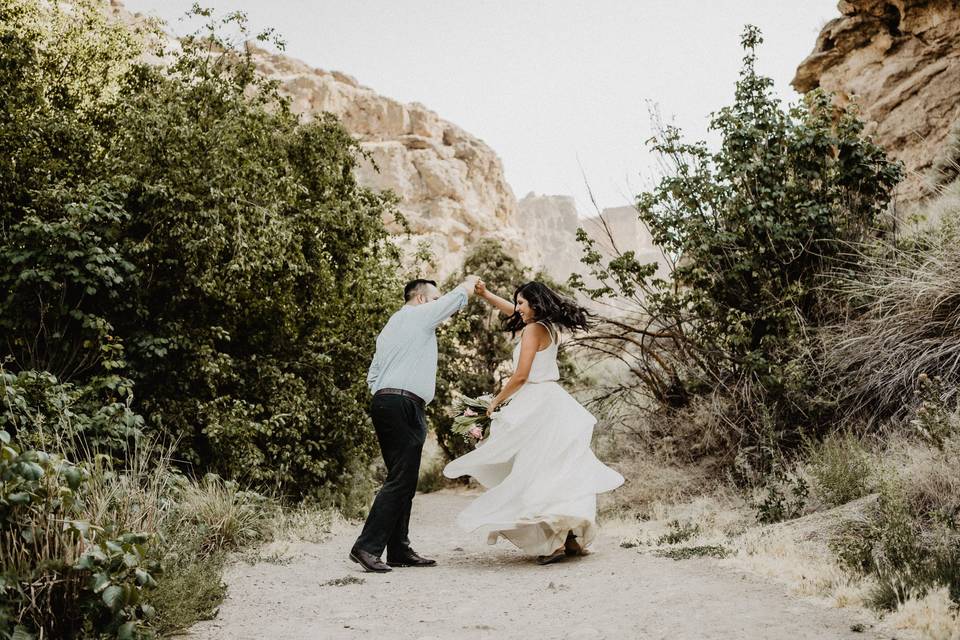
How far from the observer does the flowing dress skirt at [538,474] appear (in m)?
5.79

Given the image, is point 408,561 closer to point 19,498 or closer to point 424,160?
point 19,498

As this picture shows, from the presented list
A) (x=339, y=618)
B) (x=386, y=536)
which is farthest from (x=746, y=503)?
(x=339, y=618)

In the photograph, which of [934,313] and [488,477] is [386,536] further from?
[934,313]

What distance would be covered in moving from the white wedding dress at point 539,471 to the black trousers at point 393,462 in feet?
1.09

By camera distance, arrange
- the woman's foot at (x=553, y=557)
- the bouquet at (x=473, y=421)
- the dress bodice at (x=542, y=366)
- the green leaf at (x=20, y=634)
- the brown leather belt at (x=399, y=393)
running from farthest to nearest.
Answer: the bouquet at (x=473, y=421) < the dress bodice at (x=542, y=366) < the woman's foot at (x=553, y=557) < the brown leather belt at (x=399, y=393) < the green leaf at (x=20, y=634)

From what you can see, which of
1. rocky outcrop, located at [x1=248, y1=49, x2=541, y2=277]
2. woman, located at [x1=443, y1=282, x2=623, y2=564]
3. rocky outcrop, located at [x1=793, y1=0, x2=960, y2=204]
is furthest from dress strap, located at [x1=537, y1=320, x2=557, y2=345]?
rocky outcrop, located at [x1=248, y1=49, x2=541, y2=277]

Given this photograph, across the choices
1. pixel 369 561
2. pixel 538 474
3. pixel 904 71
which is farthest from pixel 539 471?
pixel 904 71

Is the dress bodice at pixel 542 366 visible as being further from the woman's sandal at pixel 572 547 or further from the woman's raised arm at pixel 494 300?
the woman's sandal at pixel 572 547

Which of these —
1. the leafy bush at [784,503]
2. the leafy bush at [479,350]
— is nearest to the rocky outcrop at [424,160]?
the leafy bush at [479,350]

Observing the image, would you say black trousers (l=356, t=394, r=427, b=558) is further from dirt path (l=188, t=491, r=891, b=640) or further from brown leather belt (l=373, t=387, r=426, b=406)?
dirt path (l=188, t=491, r=891, b=640)

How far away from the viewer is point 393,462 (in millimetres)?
5730

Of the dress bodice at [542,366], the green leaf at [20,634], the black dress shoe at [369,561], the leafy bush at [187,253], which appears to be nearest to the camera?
the green leaf at [20,634]

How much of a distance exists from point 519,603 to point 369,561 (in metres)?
1.62

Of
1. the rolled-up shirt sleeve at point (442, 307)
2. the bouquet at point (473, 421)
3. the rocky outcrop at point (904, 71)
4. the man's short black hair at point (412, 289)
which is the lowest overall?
the bouquet at point (473, 421)
